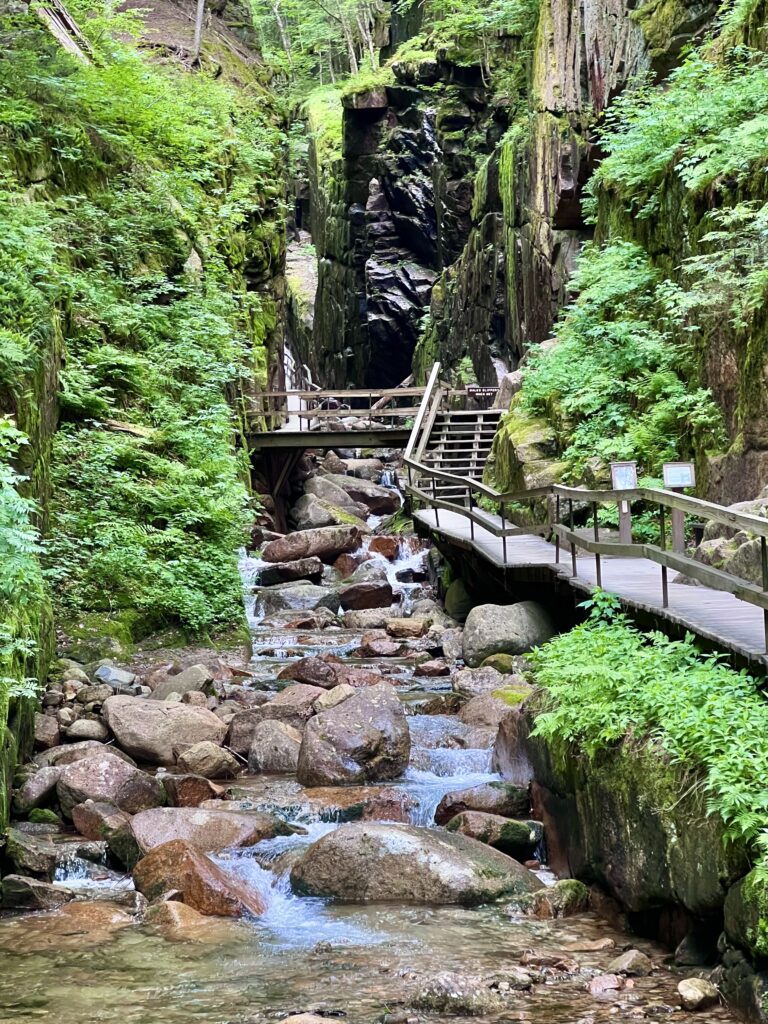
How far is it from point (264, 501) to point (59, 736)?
54.9 feet

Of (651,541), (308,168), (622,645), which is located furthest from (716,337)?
(308,168)

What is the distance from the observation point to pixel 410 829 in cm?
688

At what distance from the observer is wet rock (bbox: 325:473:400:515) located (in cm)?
2862

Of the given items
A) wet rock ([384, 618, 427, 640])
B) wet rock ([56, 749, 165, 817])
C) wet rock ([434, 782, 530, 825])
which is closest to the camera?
wet rock ([434, 782, 530, 825])

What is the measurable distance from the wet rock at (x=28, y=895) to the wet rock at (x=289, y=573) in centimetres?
1284

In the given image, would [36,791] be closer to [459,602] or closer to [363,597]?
[459,602]

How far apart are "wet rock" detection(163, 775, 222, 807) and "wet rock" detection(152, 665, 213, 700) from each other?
2.41 m

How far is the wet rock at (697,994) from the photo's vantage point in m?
4.77

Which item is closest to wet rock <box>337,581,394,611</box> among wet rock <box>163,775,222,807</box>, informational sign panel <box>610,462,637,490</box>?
informational sign panel <box>610,462,637,490</box>

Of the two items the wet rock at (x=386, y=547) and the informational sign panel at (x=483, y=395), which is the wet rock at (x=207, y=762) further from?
the informational sign panel at (x=483, y=395)

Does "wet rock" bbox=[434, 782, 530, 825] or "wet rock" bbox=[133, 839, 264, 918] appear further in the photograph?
"wet rock" bbox=[434, 782, 530, 825]

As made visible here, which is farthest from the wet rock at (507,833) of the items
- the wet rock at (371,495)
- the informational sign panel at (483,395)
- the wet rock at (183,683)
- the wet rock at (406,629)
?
the wet rock at (371,495)

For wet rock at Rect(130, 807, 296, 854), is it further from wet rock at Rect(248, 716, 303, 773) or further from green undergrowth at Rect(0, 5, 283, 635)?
green undergrowth at Rect(0, 5, 283, 635)

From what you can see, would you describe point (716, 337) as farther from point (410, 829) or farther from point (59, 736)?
point (59, 736)
